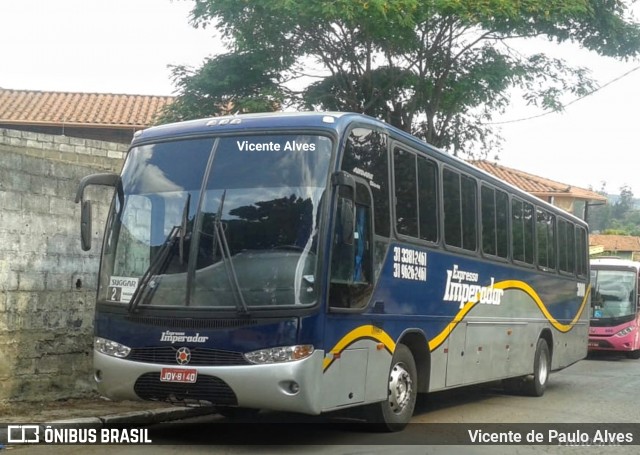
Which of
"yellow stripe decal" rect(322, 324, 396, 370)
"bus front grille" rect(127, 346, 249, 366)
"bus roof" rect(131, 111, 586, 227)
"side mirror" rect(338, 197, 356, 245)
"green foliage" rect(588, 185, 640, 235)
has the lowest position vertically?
"bus front grille" rect(127, 346, 249, 366)

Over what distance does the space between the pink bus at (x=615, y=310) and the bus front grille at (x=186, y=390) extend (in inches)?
674

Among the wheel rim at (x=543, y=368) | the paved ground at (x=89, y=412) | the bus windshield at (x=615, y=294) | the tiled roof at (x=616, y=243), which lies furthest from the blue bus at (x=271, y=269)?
the tiled roof at (x=616, y=243)

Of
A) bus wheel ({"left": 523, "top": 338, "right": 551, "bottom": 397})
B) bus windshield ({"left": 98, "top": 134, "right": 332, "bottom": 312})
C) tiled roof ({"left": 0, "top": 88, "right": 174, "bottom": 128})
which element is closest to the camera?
bus windshield ({"left": 98, "top": 134, "right": 332, "bottom": 312})

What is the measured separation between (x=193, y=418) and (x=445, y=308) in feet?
10.4

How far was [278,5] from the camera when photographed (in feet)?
50.2

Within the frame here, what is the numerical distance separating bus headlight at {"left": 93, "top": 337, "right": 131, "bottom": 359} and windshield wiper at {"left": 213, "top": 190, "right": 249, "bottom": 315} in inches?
47.4

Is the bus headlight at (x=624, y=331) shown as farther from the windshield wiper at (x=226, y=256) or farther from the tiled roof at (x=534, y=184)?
the tiled roof at (x=534, y=184)

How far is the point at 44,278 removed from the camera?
32.4 feet

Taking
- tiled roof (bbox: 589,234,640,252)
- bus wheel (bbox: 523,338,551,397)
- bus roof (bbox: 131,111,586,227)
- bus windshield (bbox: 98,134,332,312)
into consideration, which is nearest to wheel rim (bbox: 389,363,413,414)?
bus windshield (bbox: 98,134,332,312)

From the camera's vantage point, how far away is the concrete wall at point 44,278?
9367 mm

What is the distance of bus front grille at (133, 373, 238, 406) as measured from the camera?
720 cm

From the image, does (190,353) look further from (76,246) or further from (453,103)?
(453,103)

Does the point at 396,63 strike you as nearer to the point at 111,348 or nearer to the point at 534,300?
the point at 534,300

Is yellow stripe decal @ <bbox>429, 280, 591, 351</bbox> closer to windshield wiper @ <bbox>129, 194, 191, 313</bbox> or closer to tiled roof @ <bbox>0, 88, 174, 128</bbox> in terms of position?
windshield wiper @ <bbox>129, 194, 191, 313</bbox>
